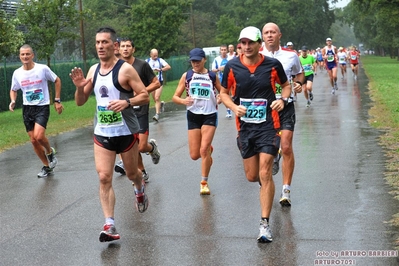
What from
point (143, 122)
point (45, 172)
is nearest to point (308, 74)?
point (45, 172)

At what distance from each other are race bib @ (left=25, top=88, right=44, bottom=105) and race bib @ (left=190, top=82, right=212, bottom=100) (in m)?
2.83

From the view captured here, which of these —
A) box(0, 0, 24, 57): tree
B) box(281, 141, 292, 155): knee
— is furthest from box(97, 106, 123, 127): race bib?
box(0, 0, 24, 57): tree

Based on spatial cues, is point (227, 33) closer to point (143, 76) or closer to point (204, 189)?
point (143, 76)

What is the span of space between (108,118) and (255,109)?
1363mm

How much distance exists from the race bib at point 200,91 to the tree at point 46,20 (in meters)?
19.6

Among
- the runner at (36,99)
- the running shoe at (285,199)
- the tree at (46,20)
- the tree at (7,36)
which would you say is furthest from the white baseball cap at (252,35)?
the tree at (46,20)

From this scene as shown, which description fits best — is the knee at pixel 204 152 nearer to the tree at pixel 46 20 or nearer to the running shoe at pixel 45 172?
the running shoe at pixel 45 172

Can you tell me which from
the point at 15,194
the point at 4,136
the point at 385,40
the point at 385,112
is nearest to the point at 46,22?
the point at 4,136

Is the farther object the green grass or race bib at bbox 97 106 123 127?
the green grass

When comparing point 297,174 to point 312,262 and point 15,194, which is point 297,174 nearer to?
point 15,194

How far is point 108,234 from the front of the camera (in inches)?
272

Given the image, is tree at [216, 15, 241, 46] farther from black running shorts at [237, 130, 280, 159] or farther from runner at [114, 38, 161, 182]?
black running shorts at [237, 130, 280, 159]

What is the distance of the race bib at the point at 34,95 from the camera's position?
11547 millimetres

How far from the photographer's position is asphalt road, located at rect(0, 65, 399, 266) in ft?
21.2
